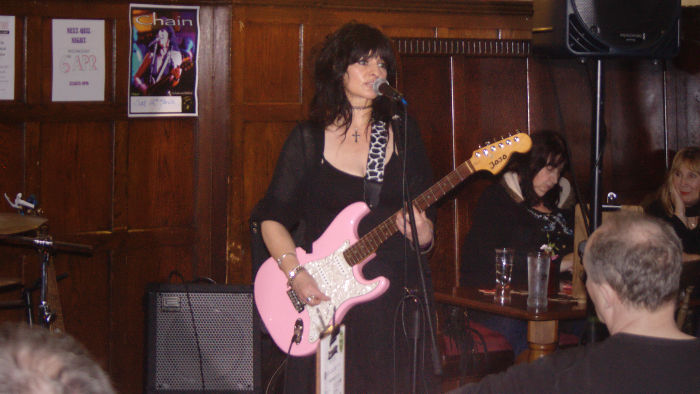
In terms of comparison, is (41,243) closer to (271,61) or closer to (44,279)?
(44,279)

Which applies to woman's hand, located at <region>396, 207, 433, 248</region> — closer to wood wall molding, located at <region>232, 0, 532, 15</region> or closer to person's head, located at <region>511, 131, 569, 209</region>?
person's head, located at <region>511, 131, 569, 209</region>

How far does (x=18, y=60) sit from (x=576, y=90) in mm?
3141

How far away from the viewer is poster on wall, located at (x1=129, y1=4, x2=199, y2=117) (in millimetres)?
4125

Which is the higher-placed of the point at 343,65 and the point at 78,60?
the point at 78,60

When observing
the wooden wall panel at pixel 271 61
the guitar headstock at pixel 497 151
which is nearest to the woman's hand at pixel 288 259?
the guitar headstock at pixel 497 151

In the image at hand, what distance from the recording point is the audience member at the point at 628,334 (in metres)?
1.51

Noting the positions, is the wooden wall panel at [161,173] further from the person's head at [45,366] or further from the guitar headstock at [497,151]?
the person's head at [45,366]

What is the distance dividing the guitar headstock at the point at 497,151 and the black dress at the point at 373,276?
0.18 m

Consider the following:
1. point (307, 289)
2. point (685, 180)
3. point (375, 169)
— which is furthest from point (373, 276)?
point (685, 180)

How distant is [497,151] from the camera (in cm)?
279

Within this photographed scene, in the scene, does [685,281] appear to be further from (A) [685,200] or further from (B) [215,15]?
(B) [215,15]

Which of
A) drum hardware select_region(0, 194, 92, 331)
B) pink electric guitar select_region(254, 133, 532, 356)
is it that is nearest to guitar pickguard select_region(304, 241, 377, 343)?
pink electric guitar select_region(254, 133, 532, 356)

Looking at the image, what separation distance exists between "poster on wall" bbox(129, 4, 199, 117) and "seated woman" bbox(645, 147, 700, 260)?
2552 mm

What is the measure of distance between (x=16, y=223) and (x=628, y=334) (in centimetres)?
279
